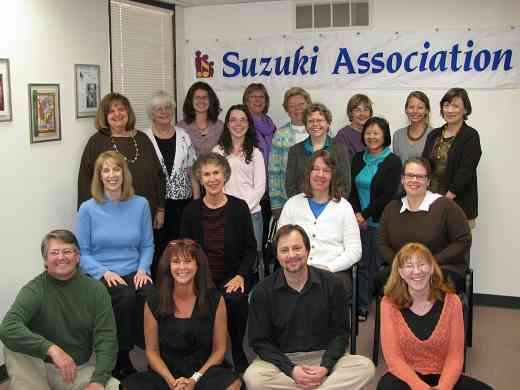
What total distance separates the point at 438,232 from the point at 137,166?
6.45 ft

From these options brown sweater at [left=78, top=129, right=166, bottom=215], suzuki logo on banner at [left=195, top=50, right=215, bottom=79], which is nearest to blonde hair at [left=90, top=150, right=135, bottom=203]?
brown sweater at [left=78, top=129, right=166, bottom=215]

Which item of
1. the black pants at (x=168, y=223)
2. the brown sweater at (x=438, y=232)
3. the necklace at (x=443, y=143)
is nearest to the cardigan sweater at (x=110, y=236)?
the black pants at (x=168, y=223)

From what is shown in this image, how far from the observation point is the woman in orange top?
2.89m

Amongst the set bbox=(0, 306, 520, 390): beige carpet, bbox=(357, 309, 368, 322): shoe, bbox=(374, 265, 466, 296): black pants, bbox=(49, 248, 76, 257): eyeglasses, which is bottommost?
bbox=(0, 306, 520, 390): beige carpet

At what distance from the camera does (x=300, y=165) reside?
4.38 meters

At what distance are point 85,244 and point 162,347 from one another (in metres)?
0.96

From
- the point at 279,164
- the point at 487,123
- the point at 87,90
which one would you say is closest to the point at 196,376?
the point at 279,164

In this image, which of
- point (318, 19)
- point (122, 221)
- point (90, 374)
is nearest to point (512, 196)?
point (318, 19)

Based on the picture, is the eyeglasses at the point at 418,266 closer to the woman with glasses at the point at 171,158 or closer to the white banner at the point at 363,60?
the woman with glasses at the point at 171,158

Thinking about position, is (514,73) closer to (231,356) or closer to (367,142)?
(367,142)

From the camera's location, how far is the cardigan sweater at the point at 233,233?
3818 millimetres

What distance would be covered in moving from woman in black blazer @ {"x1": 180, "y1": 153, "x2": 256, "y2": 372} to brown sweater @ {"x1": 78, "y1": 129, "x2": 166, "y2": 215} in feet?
2.05

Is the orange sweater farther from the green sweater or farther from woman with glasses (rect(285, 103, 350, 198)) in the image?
woman with glasses (rect(285, 103, 350, 198))

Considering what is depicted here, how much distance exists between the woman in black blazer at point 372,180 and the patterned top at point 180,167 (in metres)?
1.17
